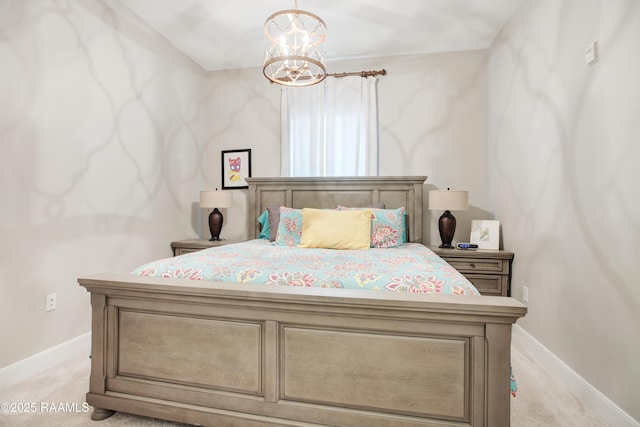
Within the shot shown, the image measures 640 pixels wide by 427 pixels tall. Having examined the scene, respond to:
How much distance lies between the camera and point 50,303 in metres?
2.15

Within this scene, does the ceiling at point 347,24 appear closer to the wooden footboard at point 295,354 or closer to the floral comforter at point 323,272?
the floral comforter at point 323,272

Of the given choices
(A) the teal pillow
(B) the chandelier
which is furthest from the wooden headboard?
(B) the chandelier

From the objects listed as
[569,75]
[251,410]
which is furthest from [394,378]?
[569,75]

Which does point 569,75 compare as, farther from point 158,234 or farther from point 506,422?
point 158,234

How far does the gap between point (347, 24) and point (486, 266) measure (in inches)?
98.8

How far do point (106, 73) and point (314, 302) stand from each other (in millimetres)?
2543

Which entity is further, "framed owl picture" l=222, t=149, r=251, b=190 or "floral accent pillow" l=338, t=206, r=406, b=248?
"framed owl picture" l=222, t=149, r=251, b=190

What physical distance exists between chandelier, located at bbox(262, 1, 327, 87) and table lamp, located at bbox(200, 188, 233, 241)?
4.36 ft

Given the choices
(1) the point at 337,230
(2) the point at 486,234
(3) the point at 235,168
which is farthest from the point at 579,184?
(3) the point at 235,168

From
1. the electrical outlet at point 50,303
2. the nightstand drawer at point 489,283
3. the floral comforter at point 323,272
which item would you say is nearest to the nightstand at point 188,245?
the electrical outlet at point 50,303

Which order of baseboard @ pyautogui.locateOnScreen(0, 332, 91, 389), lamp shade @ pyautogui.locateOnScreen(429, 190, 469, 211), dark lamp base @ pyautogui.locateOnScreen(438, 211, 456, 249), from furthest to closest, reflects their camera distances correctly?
dark lamp base @ pyautogui.locateOnScreen(438, 211, 456, 249) → lamp shade @ pyautogui.locateOnScreen(429, 190, 469, 211) → baseboard @ pyautogui.locateOnScreen(0, 332, 91, 389)

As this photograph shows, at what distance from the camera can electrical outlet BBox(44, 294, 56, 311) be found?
2.13m

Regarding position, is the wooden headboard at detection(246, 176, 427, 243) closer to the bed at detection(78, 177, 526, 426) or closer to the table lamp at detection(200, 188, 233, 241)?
the table lamp at detection(200, 188, 233, 241)

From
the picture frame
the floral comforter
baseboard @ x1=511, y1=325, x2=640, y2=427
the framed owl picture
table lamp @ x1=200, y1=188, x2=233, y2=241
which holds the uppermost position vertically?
the framed owl picture
